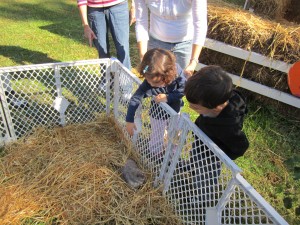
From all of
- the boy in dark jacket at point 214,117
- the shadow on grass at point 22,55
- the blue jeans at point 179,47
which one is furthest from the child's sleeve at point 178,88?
the shadow on grass at point 22,55

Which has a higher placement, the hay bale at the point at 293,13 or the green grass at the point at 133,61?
the hay bale at the point at 293,13

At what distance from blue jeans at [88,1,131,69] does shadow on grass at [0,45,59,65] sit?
134 cm

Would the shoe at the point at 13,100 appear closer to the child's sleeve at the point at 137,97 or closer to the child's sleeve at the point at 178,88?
the child's sleeve at the point at 137,97

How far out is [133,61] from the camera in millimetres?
4559

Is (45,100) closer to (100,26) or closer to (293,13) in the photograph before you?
(100,26)

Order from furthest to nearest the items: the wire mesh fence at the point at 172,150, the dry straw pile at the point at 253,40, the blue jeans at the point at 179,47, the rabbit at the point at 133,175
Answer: the dry straw pile at the point at 253,40 → the blue jeans at the point at 179,47 → the rabbit at the point at 133,175 → the wire mesh fence at the point at 172,150

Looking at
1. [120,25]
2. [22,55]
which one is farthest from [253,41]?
[22,55]

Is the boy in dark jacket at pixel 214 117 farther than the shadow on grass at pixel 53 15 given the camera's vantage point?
No

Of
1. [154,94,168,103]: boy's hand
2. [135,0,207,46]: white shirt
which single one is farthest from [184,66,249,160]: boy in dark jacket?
[135,0,207,46]: white shirt

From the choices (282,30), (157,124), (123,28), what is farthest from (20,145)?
(282,30)

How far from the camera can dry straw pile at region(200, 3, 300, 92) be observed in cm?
308

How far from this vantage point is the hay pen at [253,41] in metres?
3.08

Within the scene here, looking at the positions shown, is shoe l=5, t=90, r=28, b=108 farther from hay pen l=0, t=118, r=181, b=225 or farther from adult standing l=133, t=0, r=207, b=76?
adult standing l=133, t=0, r=207, b=76

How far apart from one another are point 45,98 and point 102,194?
3.62ft
